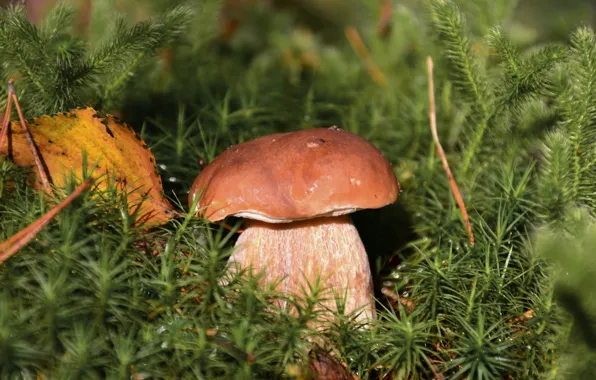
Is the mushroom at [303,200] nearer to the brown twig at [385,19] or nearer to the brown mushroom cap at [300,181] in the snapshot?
the brown mushroom cap at [300,181]

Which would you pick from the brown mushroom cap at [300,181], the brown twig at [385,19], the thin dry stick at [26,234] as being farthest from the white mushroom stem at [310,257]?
the brown twig at [385,19]

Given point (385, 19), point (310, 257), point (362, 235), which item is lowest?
point (362, 235)

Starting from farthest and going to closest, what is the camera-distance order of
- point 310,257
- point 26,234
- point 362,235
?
point 362,235, point 310,257, point 26,234

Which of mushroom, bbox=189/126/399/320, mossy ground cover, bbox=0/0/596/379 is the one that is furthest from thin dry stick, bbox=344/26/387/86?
mushroom, bbox=189/126/399/320

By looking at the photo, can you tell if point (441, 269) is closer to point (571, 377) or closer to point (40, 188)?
point (571, 377)

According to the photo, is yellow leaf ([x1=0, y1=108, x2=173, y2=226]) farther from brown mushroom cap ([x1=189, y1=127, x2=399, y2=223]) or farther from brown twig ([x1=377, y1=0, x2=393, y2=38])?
brown twig ([x1=377, y1=0, x2=393, y2=38])

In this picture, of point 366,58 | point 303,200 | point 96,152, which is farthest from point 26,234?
point 366,58

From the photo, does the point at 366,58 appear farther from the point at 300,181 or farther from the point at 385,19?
the point at 300,181
